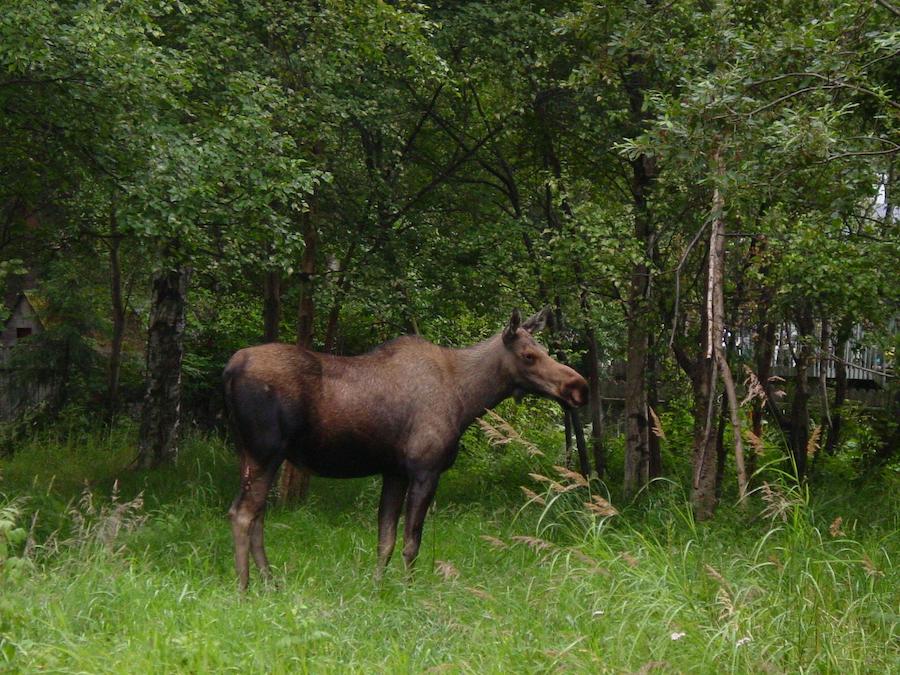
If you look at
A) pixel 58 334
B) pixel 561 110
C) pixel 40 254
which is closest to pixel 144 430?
pixel 40 254

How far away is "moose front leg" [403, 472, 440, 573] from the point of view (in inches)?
356

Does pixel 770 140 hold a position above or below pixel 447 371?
above

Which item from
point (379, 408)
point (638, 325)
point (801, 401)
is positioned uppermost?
point (638, 325)

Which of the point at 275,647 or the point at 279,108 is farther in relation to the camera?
the point at 279,108

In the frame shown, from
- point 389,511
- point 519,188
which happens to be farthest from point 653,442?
point 389,511

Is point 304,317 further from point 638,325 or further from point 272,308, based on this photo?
point 638,325

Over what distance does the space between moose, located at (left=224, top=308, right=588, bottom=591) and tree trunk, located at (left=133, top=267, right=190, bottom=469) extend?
21.9 feet

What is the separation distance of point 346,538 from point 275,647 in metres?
4.94

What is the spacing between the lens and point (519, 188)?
16297 millimetres

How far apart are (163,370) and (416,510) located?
760 centimetres

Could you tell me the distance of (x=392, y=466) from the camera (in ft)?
30.9

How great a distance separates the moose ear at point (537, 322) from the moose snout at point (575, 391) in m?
0.60

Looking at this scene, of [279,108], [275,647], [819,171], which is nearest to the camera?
[275,647]

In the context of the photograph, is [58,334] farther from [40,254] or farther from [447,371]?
[447,371]
